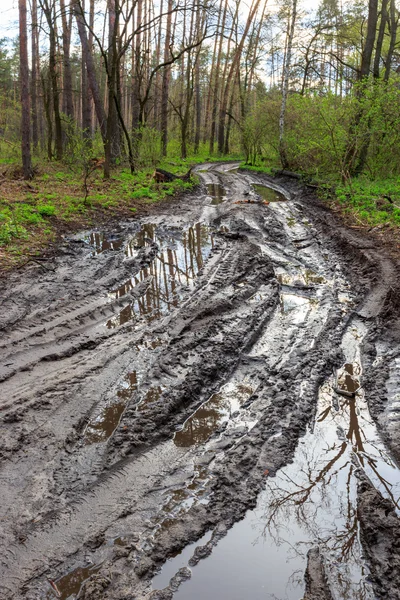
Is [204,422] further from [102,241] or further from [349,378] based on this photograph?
[102,241]

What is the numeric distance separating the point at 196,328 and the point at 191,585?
328 cm

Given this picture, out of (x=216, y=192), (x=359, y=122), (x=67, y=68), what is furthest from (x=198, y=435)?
(x=67, y=68)

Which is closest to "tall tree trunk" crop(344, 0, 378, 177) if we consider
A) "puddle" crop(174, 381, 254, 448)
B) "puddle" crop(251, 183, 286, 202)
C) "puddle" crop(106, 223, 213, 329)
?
"puddle" crop(251, 183, 286, 202)

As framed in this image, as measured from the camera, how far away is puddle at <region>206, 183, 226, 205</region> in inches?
580

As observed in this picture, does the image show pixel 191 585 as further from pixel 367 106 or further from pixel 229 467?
pixel 367 106

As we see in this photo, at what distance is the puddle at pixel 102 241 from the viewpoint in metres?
8.86

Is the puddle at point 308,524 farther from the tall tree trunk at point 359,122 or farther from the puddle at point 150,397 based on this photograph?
the tall tree trunk at point 359,122

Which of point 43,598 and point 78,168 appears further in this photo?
point 78,168

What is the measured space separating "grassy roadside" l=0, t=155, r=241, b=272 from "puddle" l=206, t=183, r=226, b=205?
2.45ft

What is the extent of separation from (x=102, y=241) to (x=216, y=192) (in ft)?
26.5

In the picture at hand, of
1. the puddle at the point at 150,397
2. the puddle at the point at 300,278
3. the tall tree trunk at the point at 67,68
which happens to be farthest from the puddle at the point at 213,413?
the tall tree trunk at the point at 67,68

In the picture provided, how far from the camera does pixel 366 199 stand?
1284 centimetres

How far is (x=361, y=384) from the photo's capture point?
4.65 meters

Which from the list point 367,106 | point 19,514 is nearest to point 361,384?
point 19,514
